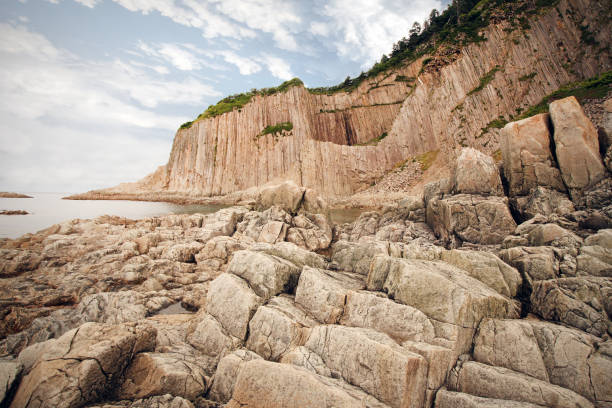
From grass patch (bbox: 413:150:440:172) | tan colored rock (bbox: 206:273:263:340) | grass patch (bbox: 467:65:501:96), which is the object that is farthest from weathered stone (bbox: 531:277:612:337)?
grass patch (bbox: 467:65:501:96)

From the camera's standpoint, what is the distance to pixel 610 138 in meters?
11.8

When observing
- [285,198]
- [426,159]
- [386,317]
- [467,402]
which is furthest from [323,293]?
[426,159]

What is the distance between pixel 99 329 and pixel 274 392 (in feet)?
12.8

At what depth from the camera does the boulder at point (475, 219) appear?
12.8 meters

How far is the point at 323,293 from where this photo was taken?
6758 millimetres

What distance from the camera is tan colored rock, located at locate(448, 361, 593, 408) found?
160 inches

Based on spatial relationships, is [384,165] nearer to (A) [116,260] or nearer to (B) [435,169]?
(B) [435,169]

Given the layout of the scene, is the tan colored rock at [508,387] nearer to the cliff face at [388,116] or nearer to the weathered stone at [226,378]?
the weathered stone at [226,378]

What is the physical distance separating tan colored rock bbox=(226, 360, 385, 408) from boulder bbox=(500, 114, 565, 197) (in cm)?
1449

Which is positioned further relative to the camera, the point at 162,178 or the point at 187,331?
the point at 162,178

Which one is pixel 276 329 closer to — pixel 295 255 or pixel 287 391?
pixel 287 391

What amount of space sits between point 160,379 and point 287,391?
98.5 inches

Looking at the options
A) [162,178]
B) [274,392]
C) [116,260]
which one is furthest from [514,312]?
[162,178]

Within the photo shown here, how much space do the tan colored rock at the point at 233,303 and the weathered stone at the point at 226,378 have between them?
1033mm
